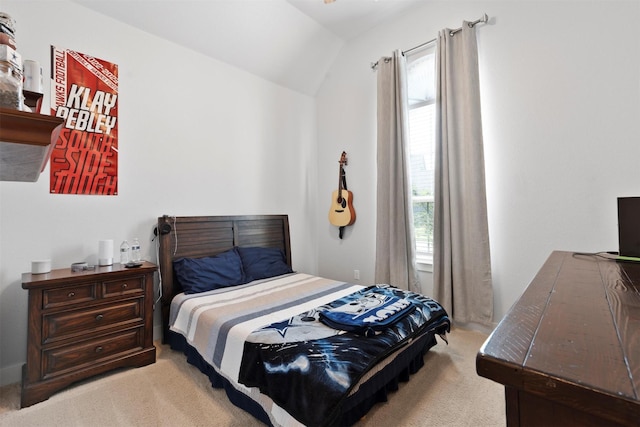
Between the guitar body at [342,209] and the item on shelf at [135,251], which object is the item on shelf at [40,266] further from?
the guitar body at [342,209]

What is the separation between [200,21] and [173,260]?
229 cm

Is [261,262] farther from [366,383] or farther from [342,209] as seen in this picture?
[366,383]

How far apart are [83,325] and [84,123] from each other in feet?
5.06

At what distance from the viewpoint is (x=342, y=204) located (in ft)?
11.9

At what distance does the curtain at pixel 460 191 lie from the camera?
8.35 ft

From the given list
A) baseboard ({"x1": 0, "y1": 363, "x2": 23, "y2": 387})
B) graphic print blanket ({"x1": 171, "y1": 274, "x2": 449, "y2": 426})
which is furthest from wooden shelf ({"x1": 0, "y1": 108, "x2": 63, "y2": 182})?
baseboard ({"x1": 0, "y1": 363, "x2": 23, "y2": 387})

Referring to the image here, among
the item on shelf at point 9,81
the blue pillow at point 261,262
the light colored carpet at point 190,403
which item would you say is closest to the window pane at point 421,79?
the blue pillow at point 261,262

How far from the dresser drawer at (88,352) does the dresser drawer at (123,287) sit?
0.29 metres

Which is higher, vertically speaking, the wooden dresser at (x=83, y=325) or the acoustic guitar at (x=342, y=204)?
the acoustic guitar at (x=342, y=204)

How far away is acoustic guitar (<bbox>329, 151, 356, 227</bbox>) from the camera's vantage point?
3568 millimetres

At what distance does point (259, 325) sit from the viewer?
1737mm

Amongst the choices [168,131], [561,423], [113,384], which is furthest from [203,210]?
[561,423]

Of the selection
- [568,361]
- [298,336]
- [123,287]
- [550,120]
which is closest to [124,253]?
[123,287]

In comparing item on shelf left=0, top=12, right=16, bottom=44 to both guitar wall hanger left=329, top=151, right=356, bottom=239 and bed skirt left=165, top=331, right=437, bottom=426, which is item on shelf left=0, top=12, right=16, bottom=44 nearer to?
bed skirt left=165, top=331, right=437, bottom=426
